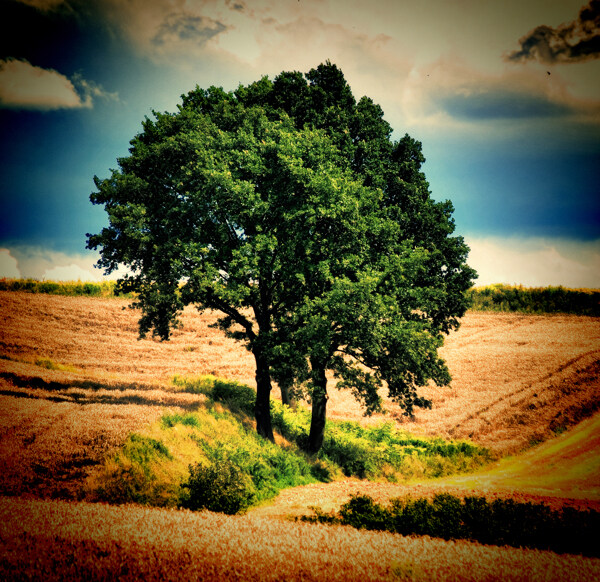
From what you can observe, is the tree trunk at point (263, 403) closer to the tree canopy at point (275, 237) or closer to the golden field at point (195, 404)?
the tree canopy at point (275, 237)

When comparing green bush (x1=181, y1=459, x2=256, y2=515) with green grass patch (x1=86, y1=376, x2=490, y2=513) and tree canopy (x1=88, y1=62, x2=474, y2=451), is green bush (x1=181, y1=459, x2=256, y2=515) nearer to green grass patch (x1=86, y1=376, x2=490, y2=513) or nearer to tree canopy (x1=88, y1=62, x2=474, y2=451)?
green grass patch (x1=86, y1=376, x2=490, y2=513)

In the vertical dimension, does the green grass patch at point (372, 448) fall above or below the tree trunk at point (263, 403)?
below

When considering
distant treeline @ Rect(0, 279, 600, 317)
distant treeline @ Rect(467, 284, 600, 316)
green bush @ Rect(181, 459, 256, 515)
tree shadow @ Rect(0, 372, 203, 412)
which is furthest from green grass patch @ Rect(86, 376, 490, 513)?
distant treeline @ Rect(467, 284, 600, 316)

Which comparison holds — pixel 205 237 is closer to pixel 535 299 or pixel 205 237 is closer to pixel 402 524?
pixel 402 524

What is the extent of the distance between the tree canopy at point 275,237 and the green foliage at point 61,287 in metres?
38.3

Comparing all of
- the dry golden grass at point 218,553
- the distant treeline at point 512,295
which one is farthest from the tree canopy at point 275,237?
the distant treeline at point 512,295

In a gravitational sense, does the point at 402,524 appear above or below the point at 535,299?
below

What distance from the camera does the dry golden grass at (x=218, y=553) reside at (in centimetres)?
469

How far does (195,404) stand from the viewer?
1888 centimetres

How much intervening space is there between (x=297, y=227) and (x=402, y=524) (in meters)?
12.7

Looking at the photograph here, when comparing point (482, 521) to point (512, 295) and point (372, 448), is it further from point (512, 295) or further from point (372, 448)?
point (512, 295)

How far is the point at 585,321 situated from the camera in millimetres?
44312

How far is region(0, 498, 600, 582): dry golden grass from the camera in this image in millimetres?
4688

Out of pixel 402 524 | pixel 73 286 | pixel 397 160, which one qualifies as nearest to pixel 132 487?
pixel 402 524
